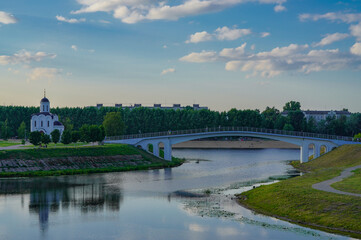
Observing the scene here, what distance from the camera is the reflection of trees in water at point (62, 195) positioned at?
164 ft

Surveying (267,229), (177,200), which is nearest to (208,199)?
(177,200)

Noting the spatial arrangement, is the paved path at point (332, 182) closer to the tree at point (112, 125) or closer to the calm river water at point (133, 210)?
the calm river water at point (133, 210)

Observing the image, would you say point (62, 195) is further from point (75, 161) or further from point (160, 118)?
point (160, 118)

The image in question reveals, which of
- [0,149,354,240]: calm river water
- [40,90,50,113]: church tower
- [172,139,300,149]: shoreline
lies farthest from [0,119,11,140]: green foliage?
[0,149,354,240]: calm river water

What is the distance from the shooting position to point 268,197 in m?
52.9

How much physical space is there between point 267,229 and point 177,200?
16713 mm

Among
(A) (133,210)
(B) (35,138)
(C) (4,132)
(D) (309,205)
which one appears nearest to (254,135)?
(B) (35,138)

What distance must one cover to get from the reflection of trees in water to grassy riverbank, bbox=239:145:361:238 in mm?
17899

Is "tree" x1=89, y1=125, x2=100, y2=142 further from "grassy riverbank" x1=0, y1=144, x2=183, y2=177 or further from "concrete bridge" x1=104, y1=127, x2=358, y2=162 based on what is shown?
"concrete bridge" x1=104, y1=127, x2=358, y2=162

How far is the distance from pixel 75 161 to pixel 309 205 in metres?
53.1

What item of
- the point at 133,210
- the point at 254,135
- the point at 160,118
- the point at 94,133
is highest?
the point at 160,118

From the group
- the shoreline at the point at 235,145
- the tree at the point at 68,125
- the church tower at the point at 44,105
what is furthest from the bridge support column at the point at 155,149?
the shoreline at the point at 235,145

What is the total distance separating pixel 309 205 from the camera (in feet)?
151

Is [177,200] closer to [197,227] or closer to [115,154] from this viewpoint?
[197,227]
